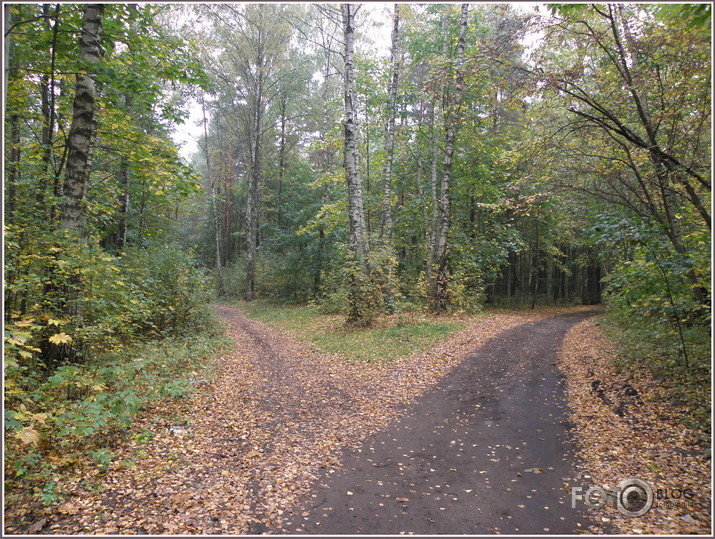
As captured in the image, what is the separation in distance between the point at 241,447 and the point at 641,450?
5.41 m

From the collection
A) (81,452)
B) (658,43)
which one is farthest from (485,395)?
(658,43)

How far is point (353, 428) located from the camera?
584cm

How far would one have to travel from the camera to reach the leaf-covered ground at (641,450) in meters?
3.50

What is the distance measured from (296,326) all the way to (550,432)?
11088 mm

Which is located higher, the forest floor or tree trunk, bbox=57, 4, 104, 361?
tree trunk, bbox=57, 4, 104, 361

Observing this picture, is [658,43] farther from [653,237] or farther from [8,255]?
[8,255]

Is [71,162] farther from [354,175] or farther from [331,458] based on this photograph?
[354,175]

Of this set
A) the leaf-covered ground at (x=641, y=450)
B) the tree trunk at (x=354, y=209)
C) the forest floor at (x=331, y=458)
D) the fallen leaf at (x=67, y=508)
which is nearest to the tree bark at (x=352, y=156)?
the tree trunk at (x=354, y=209)

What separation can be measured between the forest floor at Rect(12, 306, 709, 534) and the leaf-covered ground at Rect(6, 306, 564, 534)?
0.06ft

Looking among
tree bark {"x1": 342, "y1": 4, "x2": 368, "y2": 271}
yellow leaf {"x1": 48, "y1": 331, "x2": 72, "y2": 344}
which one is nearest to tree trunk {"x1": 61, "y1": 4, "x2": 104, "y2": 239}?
yellow leaf {"x1": 48, "y1": 331, "x2": 72, "y2": 344}

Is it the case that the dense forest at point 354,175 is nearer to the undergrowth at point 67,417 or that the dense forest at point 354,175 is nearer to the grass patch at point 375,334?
the undergrowth at point 67,417

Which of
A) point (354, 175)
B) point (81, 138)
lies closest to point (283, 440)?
point (81, 138)

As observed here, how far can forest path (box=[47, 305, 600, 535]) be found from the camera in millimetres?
3543

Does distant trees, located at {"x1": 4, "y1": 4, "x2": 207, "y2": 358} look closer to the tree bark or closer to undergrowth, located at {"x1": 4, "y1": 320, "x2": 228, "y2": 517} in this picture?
undergrowth, located at {"x1": 4, "y1": 320, "x2": 228, "y2": 517}
